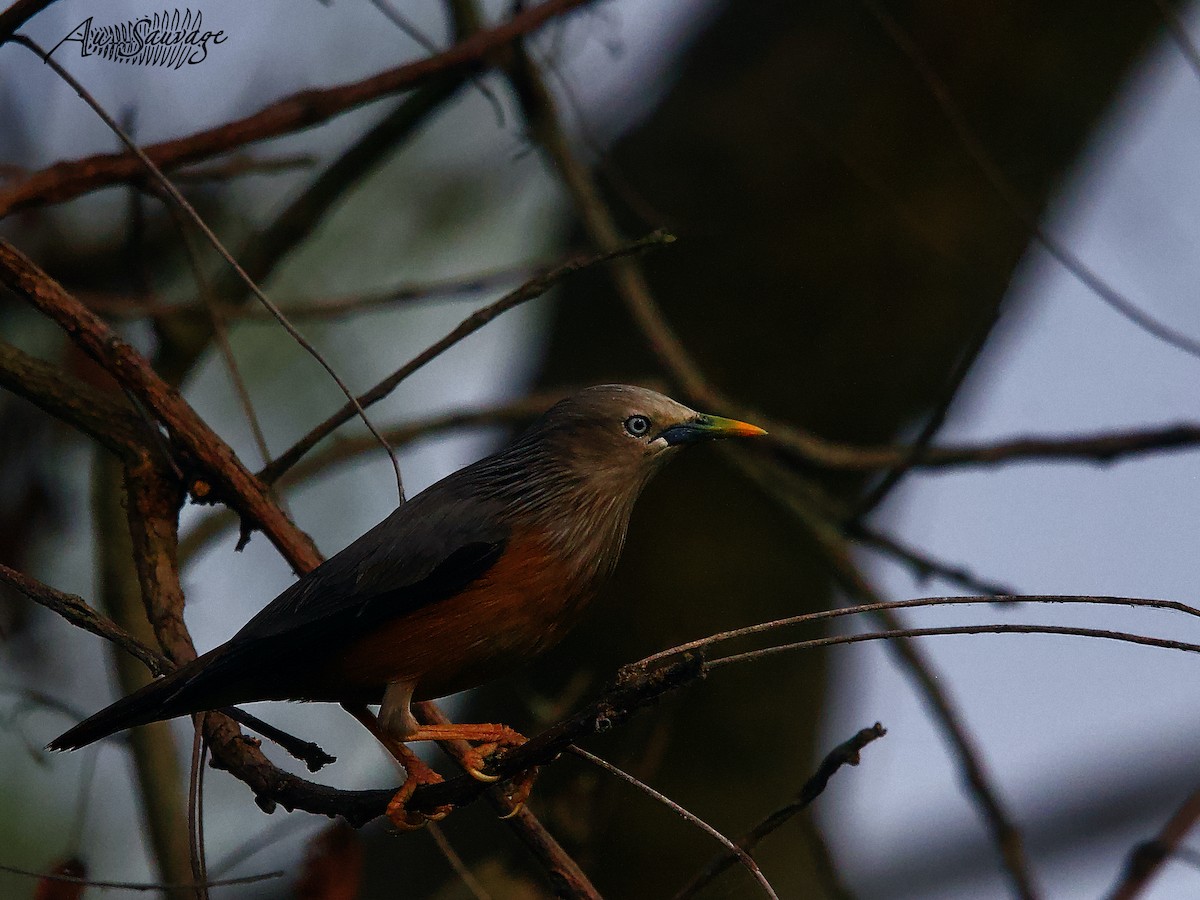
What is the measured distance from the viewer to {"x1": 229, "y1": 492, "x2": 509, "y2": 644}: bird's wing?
126 inches

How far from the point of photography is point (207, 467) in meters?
3.33

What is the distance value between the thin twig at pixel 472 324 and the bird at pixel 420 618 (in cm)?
30

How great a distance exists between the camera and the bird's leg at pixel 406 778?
2.85 meters

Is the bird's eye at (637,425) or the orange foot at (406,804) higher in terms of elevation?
the bird's eye at (637,425)

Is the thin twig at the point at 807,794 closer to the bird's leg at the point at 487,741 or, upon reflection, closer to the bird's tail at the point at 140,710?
the bird's leg at the point at 487,741

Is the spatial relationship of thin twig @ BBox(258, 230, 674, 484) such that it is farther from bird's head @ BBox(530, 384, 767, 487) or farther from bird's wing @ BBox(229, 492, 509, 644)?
bird's head @ BBox(530, 384, 767, 487)

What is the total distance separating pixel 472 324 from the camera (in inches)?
128

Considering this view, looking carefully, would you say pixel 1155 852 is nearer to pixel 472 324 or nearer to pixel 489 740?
pixel 489 740

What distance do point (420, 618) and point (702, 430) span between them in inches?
38.6

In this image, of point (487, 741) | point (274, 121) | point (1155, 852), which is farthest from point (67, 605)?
point (1155, 852)

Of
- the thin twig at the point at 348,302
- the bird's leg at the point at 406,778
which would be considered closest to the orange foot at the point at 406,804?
the bird's leg at the point at 406,778

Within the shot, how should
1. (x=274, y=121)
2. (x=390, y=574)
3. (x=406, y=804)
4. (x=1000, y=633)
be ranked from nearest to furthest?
(x=1000, y=633) < (x=406, y=804) < (x=390, y=574) < (x=274, y=121)

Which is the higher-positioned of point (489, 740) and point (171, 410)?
point (171, 410)

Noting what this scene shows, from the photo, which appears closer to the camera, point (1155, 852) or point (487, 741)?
point (1155, 852)
